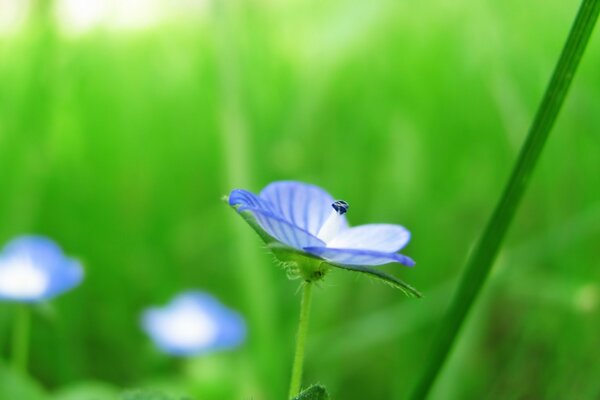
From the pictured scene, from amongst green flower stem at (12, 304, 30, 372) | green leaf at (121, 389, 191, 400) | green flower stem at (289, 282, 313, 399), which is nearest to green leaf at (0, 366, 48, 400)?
green flower stem at (12, 304, 30, 372)

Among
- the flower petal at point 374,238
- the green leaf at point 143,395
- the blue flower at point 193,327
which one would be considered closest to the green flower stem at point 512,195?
the flower petal at point 374,238

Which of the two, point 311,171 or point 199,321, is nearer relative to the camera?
point 199,321

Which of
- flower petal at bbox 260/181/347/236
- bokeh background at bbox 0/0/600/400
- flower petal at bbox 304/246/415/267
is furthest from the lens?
bokeh background at bbox 0/0/600/400

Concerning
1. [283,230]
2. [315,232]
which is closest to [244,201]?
[283,230]

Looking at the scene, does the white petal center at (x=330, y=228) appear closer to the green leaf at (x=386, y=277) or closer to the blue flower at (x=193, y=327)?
the green leaf at (x=386, y=277)

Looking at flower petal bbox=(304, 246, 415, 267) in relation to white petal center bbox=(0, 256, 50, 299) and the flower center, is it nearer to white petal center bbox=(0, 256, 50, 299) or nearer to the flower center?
the flower center

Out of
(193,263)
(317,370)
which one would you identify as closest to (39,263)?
(317,370)

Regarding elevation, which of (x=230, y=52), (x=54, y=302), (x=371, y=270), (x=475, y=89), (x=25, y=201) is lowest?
(x=371, y=270)

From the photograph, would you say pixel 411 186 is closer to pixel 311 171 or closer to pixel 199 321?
pixel 311 171
